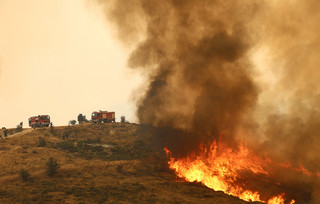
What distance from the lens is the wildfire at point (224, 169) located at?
88.3 feet

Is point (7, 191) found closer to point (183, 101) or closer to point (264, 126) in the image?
point (183, 101)

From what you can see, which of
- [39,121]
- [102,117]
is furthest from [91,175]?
[102,117]

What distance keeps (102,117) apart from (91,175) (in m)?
36.9

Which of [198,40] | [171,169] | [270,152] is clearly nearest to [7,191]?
[171,169]

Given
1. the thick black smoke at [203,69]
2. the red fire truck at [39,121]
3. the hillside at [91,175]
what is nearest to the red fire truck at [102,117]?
the red fire truck at [39,121]

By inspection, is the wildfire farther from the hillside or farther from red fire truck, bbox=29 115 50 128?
red fire truck, bbox=29 115 50 128

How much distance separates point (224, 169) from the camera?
29703mm

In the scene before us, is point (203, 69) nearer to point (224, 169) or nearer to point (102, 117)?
point (224, 169)

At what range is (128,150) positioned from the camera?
45812 millimetres

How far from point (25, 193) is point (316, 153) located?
30.1 metres

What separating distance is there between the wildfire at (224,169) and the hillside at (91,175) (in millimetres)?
1784

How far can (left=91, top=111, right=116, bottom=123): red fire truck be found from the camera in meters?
66.2

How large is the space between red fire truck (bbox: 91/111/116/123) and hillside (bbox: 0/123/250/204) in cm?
1356

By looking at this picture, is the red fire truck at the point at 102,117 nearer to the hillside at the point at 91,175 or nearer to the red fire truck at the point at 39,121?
the red fire truck at the point at 39,121
